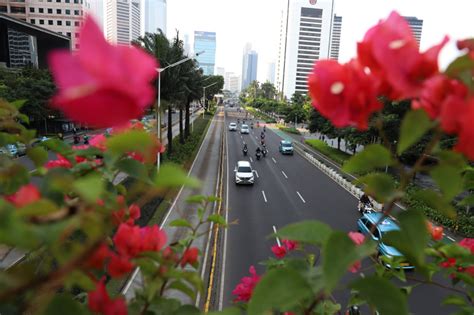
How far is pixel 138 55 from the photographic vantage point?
2.20 feet

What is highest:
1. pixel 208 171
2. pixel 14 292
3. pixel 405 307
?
pixel 14 292

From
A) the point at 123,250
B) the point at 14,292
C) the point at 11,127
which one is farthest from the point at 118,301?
the point at 11,127

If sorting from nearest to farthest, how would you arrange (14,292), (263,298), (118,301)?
(14,292), (263,298), (118,301)

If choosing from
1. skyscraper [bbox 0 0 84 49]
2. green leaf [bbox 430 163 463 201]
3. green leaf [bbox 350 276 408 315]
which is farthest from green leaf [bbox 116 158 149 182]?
skyscraper [bbox 0 0 84 49]

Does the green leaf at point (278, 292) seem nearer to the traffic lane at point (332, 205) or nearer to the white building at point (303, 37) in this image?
the traffic lane at point (332, 205)

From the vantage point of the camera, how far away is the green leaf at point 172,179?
0.72 meters

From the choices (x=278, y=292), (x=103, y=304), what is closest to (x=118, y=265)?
(x=103, y=304)

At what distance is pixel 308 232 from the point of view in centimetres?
112

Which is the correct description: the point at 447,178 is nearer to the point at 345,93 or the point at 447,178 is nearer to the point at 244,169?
the point at 345,93

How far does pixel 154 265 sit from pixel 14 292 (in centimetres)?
60

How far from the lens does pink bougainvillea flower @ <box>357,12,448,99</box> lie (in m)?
0.88

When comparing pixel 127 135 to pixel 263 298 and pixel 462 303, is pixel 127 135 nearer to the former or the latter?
pixel 263 298

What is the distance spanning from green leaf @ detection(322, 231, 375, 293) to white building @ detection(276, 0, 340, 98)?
118666 mm

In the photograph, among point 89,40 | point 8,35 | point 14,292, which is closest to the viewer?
point 89,40
